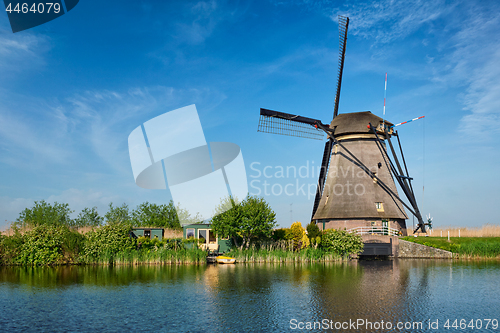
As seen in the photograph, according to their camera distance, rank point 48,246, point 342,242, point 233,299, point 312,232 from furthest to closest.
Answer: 1. point 312,232
2. point 342,242
3. point 48,246
4. point 233,299

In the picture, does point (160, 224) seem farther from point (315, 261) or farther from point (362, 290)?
point (362, 290)

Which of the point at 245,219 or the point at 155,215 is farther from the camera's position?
the point at 155,215

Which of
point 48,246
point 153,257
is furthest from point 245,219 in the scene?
point 48,246

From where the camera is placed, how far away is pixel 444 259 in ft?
113

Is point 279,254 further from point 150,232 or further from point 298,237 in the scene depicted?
point 150,232

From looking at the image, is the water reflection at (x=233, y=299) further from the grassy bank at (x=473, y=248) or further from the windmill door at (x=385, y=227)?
the windmill door at (x=385, y=227)

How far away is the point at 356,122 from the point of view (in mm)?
41719

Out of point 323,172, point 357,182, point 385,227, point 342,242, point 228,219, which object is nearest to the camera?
point 228,219

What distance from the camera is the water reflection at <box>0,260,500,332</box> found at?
13.0 meters

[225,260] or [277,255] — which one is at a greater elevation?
[277,255]

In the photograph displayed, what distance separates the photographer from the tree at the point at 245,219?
3425 cm

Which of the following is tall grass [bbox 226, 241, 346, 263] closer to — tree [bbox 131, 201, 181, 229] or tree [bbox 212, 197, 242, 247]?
tree [bbox 212, 197, 242, 247]

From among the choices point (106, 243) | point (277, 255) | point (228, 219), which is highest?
point (228, 219)

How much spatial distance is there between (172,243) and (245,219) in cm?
730
